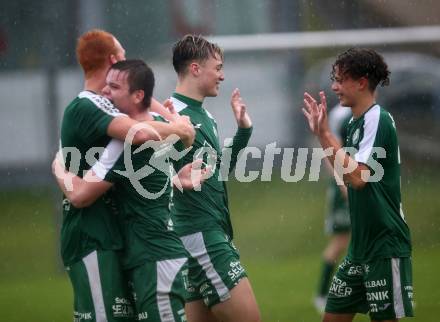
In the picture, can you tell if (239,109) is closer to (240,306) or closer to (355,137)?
(355,137)

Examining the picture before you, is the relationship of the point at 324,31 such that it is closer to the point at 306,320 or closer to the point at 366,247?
the point at 306,320

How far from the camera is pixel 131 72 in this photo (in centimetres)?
470

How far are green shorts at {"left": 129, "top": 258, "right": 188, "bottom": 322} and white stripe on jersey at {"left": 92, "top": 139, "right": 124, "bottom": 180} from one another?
453 mm

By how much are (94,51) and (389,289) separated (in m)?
1.90

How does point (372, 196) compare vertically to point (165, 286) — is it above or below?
above

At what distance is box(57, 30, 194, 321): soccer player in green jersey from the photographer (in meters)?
4.63

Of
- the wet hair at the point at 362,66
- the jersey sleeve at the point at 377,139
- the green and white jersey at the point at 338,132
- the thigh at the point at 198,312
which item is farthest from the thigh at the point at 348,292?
the green and white jersey at the point at 338,132

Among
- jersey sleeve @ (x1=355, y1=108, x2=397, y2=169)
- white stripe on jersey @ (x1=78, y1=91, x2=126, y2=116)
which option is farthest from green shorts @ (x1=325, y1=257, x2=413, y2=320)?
white stripe on jersey @ (x1=78, y1=91, x2=126, y2=116)

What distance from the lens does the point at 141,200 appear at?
4.70 metres

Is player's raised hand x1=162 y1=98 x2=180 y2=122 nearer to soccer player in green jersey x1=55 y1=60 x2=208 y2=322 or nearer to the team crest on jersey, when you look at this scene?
soccer player in green jersey x1=55 y1=60 x2=208 y2=322

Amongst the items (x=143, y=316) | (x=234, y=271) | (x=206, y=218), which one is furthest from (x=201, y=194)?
(x=143, y=316)

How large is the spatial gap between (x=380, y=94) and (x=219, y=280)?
206 inches

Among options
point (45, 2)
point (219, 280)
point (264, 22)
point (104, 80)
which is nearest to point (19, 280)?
point (45, 2)

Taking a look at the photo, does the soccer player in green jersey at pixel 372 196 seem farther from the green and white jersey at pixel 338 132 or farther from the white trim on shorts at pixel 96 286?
the green and white jersey at pixel 338 132
